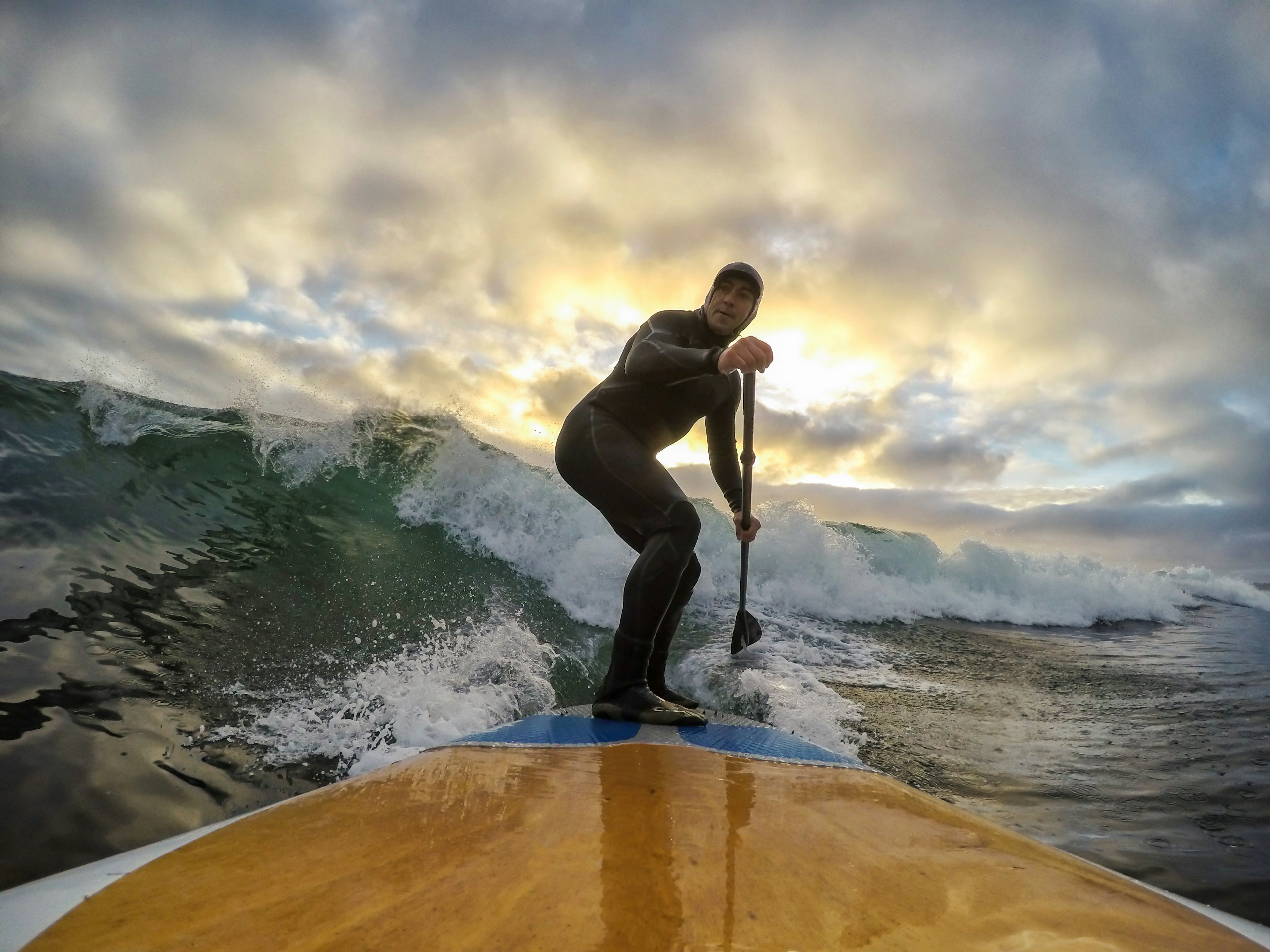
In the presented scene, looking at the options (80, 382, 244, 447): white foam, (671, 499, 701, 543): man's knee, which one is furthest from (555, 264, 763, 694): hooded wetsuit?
(80, 382, 244, 447): white foam

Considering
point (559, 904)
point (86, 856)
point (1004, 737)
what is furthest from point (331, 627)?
point (1004, 737)

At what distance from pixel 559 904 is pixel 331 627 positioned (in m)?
4.19

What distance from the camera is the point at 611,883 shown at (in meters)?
1.12

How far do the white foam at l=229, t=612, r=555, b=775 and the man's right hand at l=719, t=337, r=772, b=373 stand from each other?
72.5 inches

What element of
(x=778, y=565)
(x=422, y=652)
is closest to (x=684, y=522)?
(x=422, y=652)

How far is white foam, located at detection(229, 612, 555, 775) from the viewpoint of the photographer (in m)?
2.87

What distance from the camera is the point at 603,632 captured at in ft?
21.9

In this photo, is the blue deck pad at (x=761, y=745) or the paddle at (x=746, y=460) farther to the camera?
the paddle at (x=746, y=460)

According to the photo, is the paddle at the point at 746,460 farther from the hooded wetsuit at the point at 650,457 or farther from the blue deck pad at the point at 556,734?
the blue deck pad at the point at 556,734

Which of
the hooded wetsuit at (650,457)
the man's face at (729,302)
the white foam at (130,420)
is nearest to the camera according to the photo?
the hooded wetsuit at (650,457)

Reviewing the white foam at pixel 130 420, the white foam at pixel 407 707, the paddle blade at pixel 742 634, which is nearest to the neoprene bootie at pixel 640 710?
the white foam at pixel 407 707

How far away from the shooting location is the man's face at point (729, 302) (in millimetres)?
2994

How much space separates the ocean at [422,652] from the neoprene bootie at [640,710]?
92 cm

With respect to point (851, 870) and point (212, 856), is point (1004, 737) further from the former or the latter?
point (212, 856)
